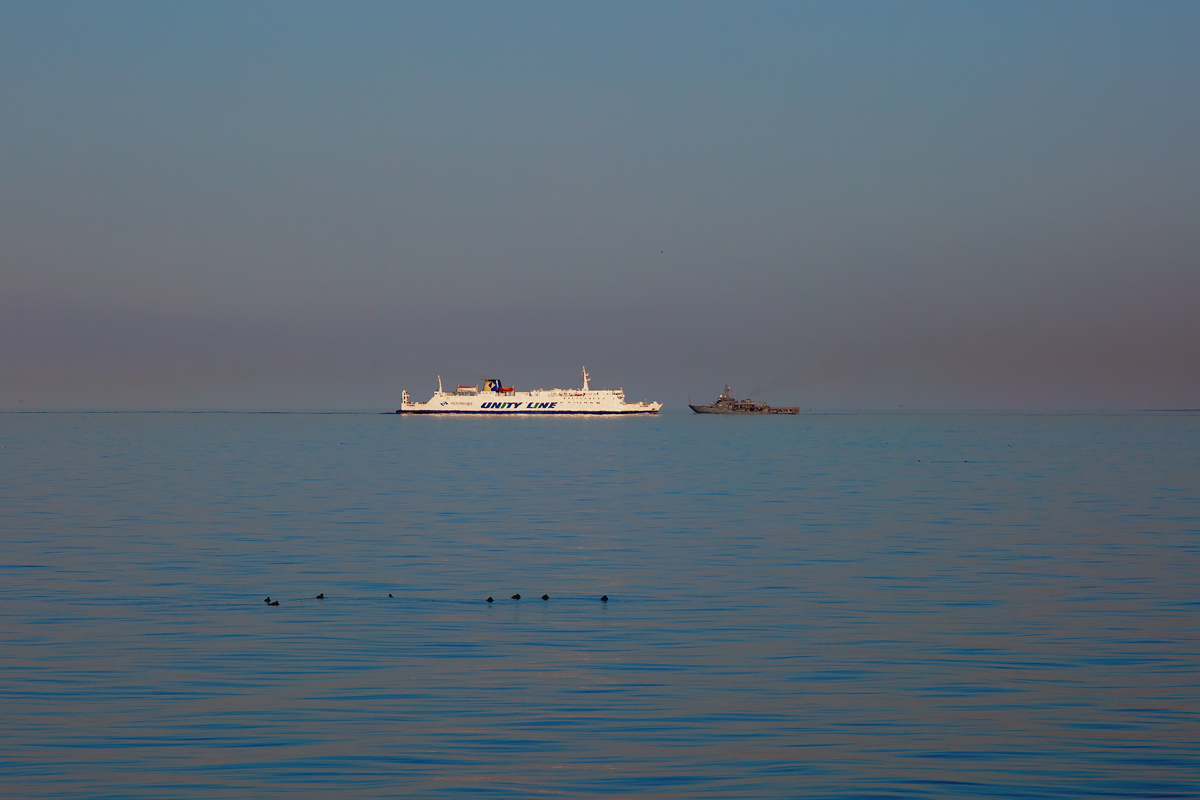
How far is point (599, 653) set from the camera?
1972cm

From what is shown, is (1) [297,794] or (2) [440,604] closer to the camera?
(1) [297,794]

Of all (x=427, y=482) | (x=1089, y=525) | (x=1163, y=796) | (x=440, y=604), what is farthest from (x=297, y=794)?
(x=427, y=482)

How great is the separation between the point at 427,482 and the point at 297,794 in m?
51.6

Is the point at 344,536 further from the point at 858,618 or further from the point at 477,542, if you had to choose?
the point at 858,618

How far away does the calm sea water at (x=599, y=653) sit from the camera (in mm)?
13609

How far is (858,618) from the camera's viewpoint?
2312 cm

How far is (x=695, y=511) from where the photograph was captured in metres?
47.0

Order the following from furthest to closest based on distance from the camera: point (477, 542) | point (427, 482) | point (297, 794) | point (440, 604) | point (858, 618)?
point (427, 482), point (477, 542), point (440, 604), point (858, 618), point (297, 794)

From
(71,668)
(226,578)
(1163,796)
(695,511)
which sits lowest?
(1163,796)

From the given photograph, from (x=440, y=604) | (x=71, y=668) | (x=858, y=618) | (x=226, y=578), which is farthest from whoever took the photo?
(x=226, y=578)

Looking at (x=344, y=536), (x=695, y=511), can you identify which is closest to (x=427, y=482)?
(x=695, y=511)

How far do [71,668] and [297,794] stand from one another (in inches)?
289

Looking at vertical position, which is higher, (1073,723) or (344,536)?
(344,536)

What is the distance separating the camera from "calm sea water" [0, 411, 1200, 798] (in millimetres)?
13609
